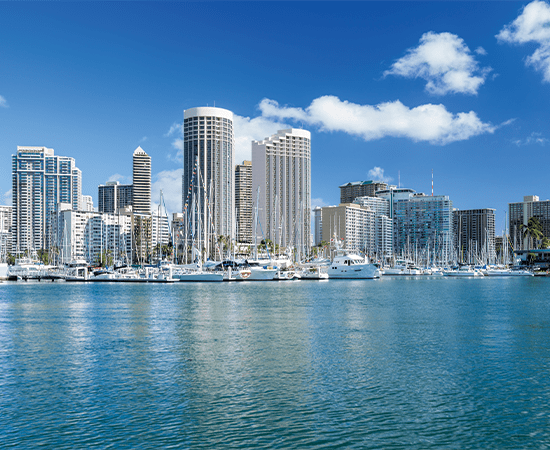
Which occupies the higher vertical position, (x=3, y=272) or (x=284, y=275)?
(x=3, y=272)

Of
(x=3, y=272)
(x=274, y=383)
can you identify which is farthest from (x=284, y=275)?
(x=274, y=383)

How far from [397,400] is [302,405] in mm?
5481

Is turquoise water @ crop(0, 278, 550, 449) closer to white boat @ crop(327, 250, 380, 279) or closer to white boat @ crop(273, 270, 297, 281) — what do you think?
white boat @ crop(273, 270, 297, 281)

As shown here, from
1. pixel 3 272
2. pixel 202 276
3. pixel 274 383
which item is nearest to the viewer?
pixel 274 383

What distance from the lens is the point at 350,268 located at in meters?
176

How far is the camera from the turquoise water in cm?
2464

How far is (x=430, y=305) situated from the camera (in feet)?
281

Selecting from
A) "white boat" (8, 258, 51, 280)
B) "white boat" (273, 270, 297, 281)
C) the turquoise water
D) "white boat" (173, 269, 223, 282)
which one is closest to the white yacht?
"white boat" (173, 269, 223, 282)

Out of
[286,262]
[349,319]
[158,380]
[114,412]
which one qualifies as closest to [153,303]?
[349,319]

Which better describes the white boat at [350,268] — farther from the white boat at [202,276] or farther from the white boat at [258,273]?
the white boat at [202,276]

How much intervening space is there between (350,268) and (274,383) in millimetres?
144398

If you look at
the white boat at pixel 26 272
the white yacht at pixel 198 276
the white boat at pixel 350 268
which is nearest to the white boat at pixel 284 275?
the white boat at pixel 350 268

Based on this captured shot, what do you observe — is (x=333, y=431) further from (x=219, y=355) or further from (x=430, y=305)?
(x=430, y=305)

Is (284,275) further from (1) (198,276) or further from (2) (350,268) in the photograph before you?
(1) (198,276)
